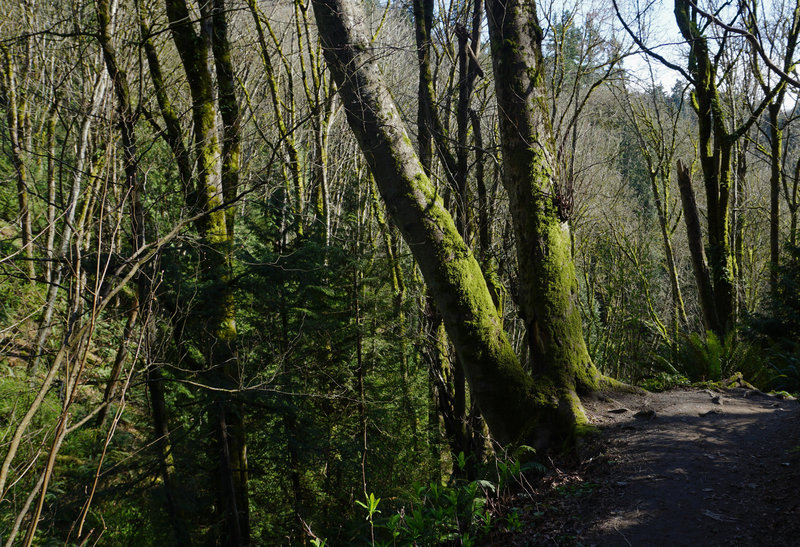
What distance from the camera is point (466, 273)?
4484 mm

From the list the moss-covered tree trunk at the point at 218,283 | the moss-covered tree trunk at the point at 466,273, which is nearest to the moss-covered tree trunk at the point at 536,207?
the moss-covered tree trunk at the point at 466,273

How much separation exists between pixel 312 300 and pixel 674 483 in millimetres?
5675

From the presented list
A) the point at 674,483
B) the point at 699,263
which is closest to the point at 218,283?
the point at 674,483

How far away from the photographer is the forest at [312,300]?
359cm

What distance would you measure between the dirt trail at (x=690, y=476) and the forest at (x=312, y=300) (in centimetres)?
28

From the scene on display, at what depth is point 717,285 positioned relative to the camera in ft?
29.7

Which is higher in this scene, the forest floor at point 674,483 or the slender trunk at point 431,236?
the slender trunk at point 431,236

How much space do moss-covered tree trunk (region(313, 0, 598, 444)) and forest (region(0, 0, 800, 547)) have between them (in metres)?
0.02

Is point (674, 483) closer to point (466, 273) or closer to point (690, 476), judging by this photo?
point (690, 476)

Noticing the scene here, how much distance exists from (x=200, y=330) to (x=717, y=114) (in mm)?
9333

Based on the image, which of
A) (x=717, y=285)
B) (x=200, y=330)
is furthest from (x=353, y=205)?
(x=717, y=285)

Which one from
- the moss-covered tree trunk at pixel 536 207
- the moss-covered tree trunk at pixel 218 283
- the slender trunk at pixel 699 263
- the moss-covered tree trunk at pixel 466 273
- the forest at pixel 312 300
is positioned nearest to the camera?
the forest at pixel 312 300

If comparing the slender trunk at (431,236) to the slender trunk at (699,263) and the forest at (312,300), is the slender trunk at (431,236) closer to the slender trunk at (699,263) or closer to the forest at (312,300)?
the forest at (312,300)

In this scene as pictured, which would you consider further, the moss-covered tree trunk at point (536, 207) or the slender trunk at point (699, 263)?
the slender trunk at point (699, 263)
